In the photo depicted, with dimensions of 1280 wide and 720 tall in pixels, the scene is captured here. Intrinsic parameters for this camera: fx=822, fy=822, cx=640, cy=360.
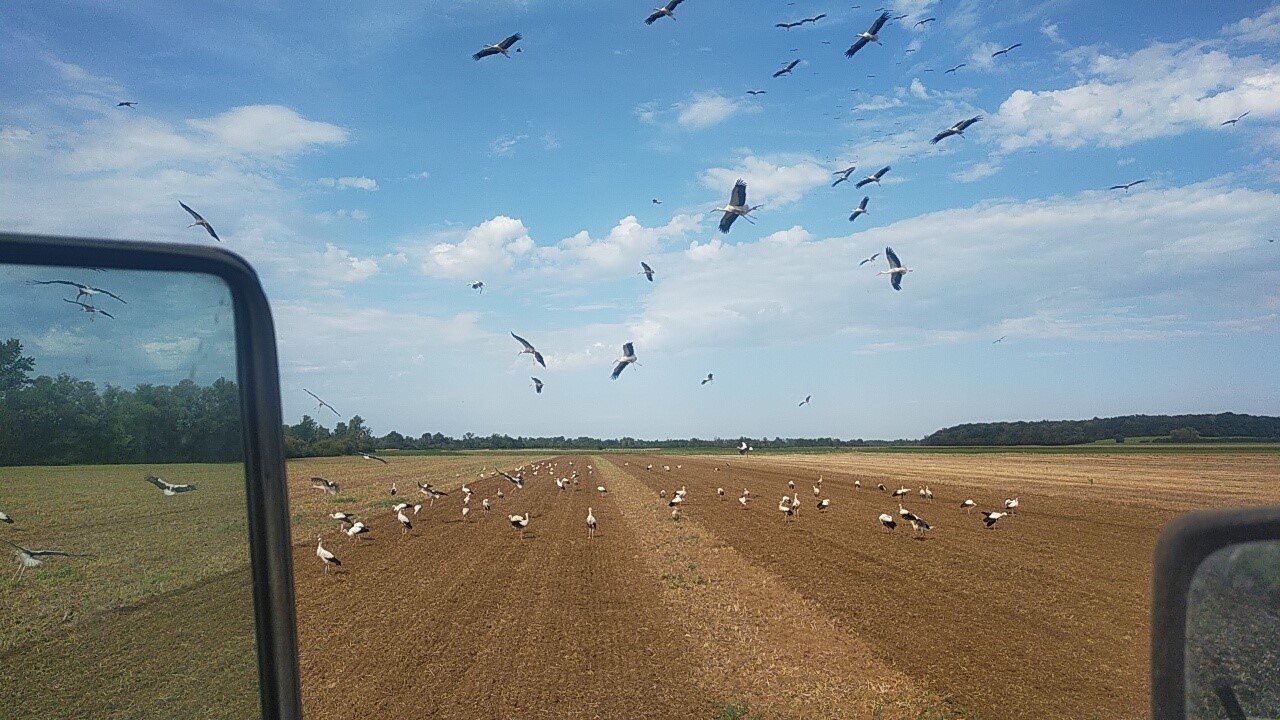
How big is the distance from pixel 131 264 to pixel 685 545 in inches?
807

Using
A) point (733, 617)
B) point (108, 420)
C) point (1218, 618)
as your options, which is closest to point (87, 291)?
point (108, 420)

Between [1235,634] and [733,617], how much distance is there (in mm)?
11670

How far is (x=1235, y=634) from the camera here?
70.5 inches

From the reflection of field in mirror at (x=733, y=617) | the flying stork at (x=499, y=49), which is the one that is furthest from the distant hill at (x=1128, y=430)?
the flying stork at (x=499, y=49)

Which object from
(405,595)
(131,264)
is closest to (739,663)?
(405,595)

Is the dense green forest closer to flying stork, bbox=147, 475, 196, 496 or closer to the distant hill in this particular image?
flying stork, bbox=147, 475, 196, 496

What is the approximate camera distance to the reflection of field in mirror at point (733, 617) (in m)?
9.17

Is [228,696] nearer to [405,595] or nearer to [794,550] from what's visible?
[405,595]

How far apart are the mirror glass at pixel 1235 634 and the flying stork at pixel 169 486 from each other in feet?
6.82

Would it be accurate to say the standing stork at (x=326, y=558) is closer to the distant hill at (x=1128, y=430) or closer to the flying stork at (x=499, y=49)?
the flying stork at (x=499, y=49)

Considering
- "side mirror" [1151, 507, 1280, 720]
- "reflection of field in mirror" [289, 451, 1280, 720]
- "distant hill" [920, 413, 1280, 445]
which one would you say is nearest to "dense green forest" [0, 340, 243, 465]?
"side mirror" [1151, 507, 1280, 720]

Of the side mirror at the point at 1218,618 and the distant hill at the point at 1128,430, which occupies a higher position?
the side mirror at the point at 1218,618

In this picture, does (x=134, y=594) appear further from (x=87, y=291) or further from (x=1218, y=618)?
(x=1218, y=618)

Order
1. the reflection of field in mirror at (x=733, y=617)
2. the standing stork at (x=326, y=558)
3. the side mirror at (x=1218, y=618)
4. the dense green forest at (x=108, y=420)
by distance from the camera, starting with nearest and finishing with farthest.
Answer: the dense green forest at (x=108, y=420)
the side mirror at (x=1218, y=618)
the reflection of field in mirror at (x=733, y=617)
the standing stork at (x=326, y=558)
